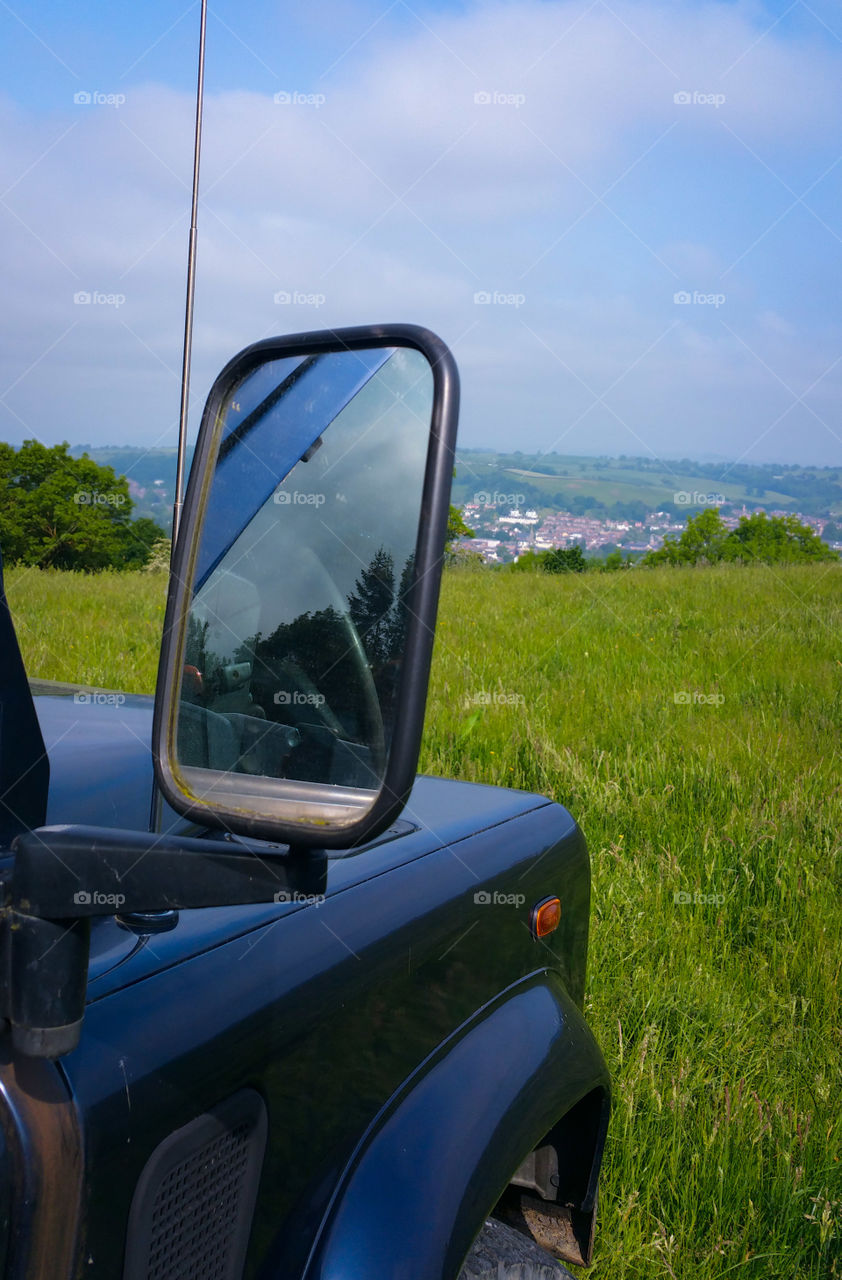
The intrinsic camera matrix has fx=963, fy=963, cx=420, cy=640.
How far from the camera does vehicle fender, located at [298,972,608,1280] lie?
1197 millimetres

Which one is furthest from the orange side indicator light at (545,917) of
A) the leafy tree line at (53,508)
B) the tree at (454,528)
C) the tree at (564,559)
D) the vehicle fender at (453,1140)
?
the tree at (564,559)

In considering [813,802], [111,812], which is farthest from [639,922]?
[111,812]

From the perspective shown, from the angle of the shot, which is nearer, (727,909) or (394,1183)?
(394,1183)

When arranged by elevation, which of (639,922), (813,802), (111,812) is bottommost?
(639,922)

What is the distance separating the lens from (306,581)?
50.9 inches

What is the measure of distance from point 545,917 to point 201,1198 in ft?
3.18

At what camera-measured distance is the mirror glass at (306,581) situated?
1170 mm

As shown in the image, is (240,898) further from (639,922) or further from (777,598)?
(777,598)

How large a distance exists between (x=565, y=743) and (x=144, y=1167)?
511cm

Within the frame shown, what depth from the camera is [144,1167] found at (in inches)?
38.9

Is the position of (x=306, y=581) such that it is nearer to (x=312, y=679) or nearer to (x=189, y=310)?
(x=312, y=679)

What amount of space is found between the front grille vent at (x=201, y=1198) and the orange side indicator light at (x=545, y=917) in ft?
2.64

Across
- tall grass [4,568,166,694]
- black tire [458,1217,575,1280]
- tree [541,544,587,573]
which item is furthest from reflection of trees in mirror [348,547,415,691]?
tree [541,544,587,573]

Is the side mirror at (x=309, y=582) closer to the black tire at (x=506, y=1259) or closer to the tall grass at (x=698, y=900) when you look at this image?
the black tire at (x=506, y=1259)
